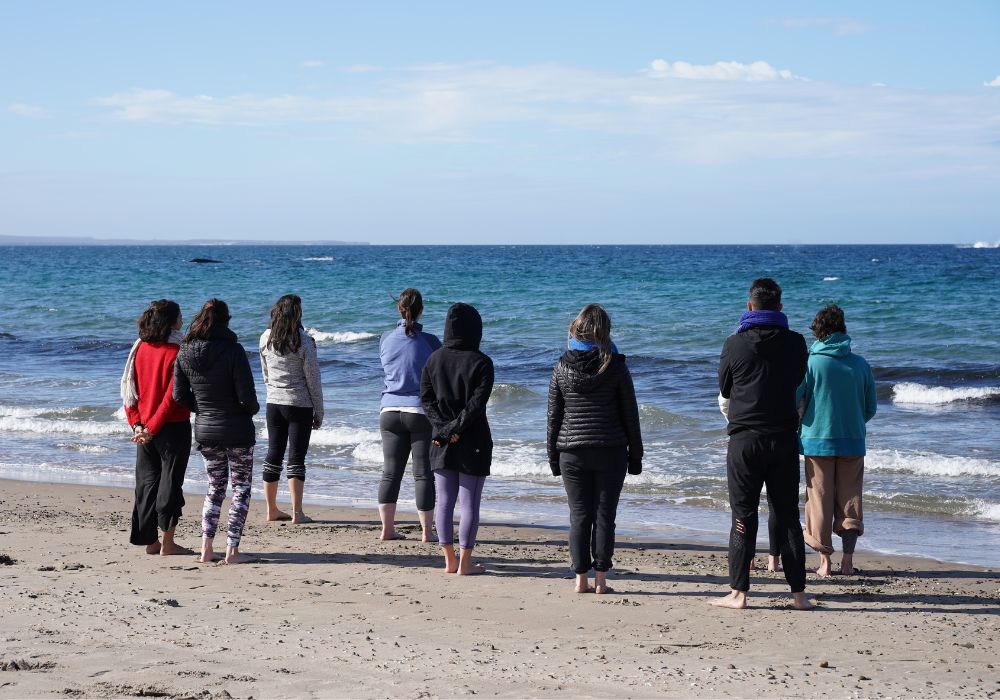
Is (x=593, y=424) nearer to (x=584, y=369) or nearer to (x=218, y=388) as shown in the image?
(x=584, y=369)

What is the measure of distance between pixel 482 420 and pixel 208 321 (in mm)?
1749

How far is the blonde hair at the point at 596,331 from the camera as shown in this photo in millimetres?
5672

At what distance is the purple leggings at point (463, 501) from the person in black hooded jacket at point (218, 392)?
1.20 m

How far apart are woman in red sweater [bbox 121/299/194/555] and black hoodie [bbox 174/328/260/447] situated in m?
0.16

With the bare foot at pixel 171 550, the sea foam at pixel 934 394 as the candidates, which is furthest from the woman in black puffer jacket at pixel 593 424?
the sea foam at pixel 934 394

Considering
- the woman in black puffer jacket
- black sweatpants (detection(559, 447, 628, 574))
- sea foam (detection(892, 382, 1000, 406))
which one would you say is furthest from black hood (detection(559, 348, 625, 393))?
sea foam (detection(892, 382, 1000, 406))

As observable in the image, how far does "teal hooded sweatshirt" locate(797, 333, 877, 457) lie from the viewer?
20.6ft

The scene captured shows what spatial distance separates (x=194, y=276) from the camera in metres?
61.0

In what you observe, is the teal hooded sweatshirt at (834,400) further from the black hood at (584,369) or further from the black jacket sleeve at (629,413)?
the black hood at (584,369)

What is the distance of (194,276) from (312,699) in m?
59.6

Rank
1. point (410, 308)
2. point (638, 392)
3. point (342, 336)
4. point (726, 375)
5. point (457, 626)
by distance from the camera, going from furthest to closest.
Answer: point (342, 336) < point (638, 392) < point (410, 308) < point (726, 375) < point (457, 626)

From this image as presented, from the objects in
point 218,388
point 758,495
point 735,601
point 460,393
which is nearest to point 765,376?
point 758,495

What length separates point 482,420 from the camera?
626 centimetres

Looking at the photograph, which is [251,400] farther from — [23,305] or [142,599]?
[23,305]
